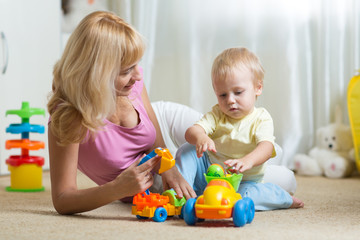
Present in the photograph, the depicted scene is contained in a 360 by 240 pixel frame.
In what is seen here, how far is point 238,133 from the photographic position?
1.53 meters

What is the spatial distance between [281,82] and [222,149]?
129 cm

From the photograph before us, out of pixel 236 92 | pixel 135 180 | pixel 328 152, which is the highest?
pixel 236 92

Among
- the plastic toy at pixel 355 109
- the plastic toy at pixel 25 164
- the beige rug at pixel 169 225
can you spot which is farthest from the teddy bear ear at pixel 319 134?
the plastic toy at pixel 25 164

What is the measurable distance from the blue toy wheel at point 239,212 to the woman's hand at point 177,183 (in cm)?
21

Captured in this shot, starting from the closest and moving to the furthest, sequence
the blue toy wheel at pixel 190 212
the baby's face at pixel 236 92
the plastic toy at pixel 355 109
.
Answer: the blue toy wheel at pixel 190 212, the baby's face at pixel 236 92, the plastic toy at pixel 355 109

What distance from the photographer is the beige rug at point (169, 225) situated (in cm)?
115

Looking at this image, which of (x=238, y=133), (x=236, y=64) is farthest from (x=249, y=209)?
(x=236, y=64)

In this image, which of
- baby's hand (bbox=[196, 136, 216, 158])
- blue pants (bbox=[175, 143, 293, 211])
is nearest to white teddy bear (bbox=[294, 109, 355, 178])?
blue pants (bbox=[175, 143, 293, 211])

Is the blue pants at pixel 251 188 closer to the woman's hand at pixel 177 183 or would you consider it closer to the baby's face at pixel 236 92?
the woman's hand at pixel 177 183

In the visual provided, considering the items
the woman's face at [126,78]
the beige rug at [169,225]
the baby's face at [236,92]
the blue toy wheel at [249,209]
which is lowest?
the beige rug at [169,225]

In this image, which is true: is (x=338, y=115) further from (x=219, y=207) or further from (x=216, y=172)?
(x=219, y=207)

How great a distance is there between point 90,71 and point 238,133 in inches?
18.8

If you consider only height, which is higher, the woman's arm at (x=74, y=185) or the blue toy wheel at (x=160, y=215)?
the woman's arm at (x=74, y=185)

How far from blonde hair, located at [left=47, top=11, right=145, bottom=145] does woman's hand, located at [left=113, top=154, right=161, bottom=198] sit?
15 centimetres
